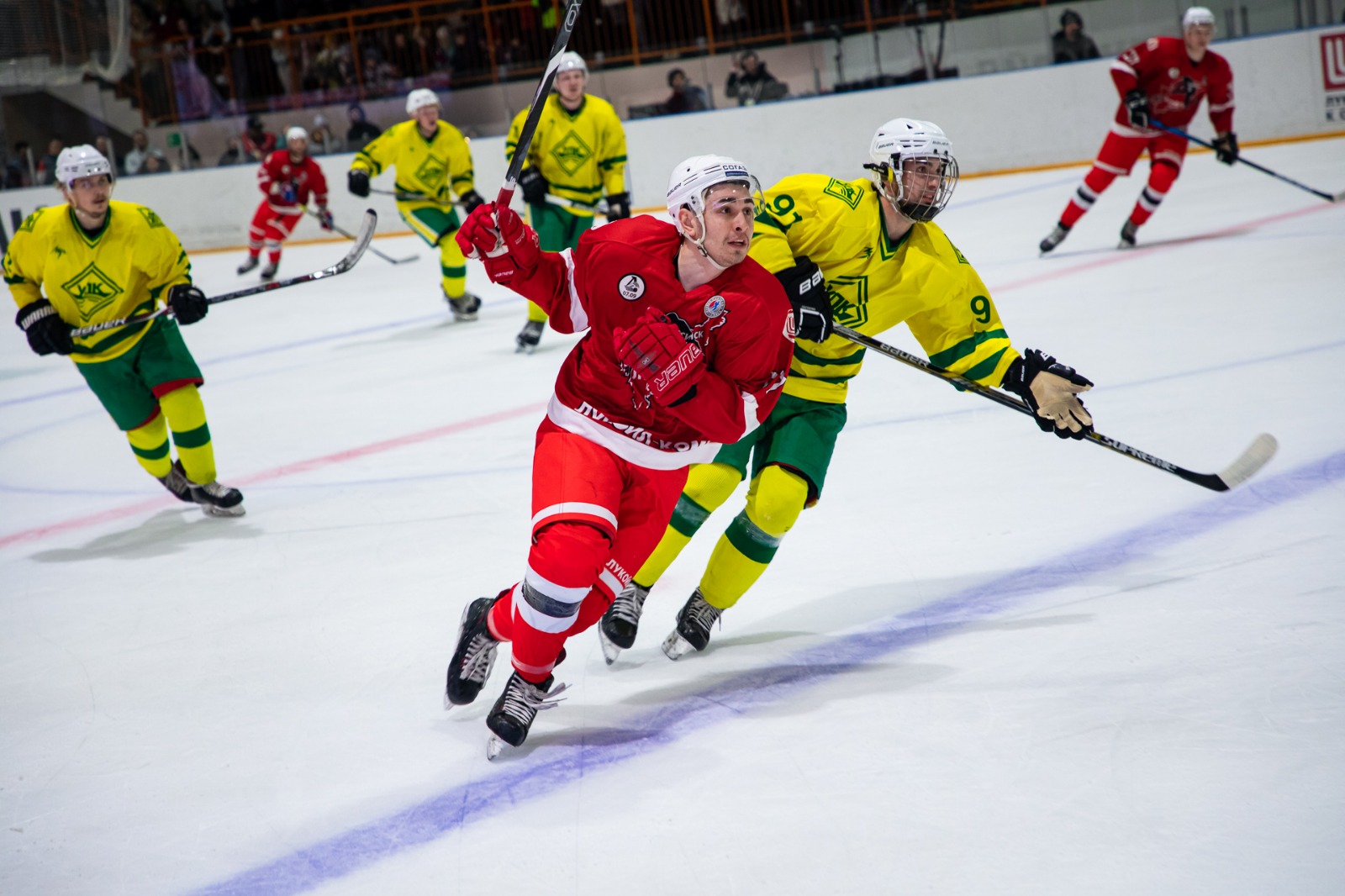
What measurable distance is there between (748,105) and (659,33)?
145 centimetres

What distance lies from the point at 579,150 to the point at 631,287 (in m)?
4.52

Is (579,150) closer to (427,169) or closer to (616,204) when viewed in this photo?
(616,204)

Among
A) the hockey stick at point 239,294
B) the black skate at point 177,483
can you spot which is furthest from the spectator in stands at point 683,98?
the black skate at point 177,483

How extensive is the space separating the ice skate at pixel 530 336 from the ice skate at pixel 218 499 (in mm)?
2388

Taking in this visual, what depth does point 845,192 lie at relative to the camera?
2.80 meters

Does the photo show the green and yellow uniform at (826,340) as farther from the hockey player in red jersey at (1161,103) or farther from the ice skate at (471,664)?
the hockey player in red jersey at (1161,103)

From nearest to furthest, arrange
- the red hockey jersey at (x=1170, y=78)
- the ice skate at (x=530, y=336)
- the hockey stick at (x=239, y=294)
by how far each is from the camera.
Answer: the hockey stick at (x=239, y=294) → the ice skate at (x=530, y=336) → the red hockey jersey at (x=1170, y=78)

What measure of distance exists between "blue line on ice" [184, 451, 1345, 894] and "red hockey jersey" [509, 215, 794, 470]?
496mm

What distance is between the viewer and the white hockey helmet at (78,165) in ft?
13.0

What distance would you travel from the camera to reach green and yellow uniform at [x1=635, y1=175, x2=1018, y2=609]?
2729 mm

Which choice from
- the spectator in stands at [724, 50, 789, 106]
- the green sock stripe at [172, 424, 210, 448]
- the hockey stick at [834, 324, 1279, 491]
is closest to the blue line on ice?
the hockey stick at [834, 324, 1279, 491]

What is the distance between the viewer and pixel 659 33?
12.8 metres

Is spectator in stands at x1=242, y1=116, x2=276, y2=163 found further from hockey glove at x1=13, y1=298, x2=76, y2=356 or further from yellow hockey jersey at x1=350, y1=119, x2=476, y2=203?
hockey glove at x1=13, y1=298, x2=76, y2=356

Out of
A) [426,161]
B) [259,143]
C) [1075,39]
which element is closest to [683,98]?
[1075,39]
